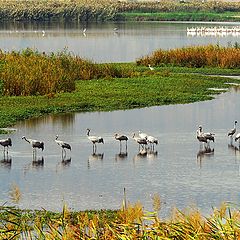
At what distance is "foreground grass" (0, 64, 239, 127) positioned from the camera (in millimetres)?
27516

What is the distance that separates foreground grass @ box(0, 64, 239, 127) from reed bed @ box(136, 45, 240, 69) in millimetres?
3975

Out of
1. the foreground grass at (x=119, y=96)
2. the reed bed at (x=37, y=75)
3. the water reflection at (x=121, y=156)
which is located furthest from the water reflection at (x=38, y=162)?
the reed bed at (x=37, y=75)

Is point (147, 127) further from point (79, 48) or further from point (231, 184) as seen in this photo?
point (79, 48)

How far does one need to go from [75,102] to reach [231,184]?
→ 1255 cm

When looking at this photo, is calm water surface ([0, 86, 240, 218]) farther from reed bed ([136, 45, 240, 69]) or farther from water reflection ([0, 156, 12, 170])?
reed bed ([136, 45, 240, 69])

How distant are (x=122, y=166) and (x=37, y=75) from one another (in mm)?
12813

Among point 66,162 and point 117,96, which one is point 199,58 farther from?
point 66,162

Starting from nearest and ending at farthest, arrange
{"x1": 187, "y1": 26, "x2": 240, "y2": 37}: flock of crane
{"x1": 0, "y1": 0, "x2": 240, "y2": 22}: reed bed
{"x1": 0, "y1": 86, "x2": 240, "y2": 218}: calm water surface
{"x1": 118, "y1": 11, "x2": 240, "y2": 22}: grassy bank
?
{"x1": 0, "y1": 86, "x2": 240, "y2": 218}: calm water surface
{"x1": 187, "y1": 26, "x2": 240, "y2": 37}: flock of crane
{"x1": 0, "y1": 0, "x2": 240, "y2": 22}: reed bed
{"x1": 118, "y1": 11, "x2": 240, "y2": 22}: grassy bank

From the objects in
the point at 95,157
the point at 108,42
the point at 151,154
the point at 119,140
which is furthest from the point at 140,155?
the point at 108,42

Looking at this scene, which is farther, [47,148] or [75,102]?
[75,102]

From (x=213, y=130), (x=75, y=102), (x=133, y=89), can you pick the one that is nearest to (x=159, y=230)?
(x=213, y=130)

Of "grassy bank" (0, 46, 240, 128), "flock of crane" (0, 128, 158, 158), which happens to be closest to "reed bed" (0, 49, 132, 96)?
"grassy bank" (0, 46, 240, 128)

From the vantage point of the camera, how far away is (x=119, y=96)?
30.9 m

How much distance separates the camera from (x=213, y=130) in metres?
24.3
